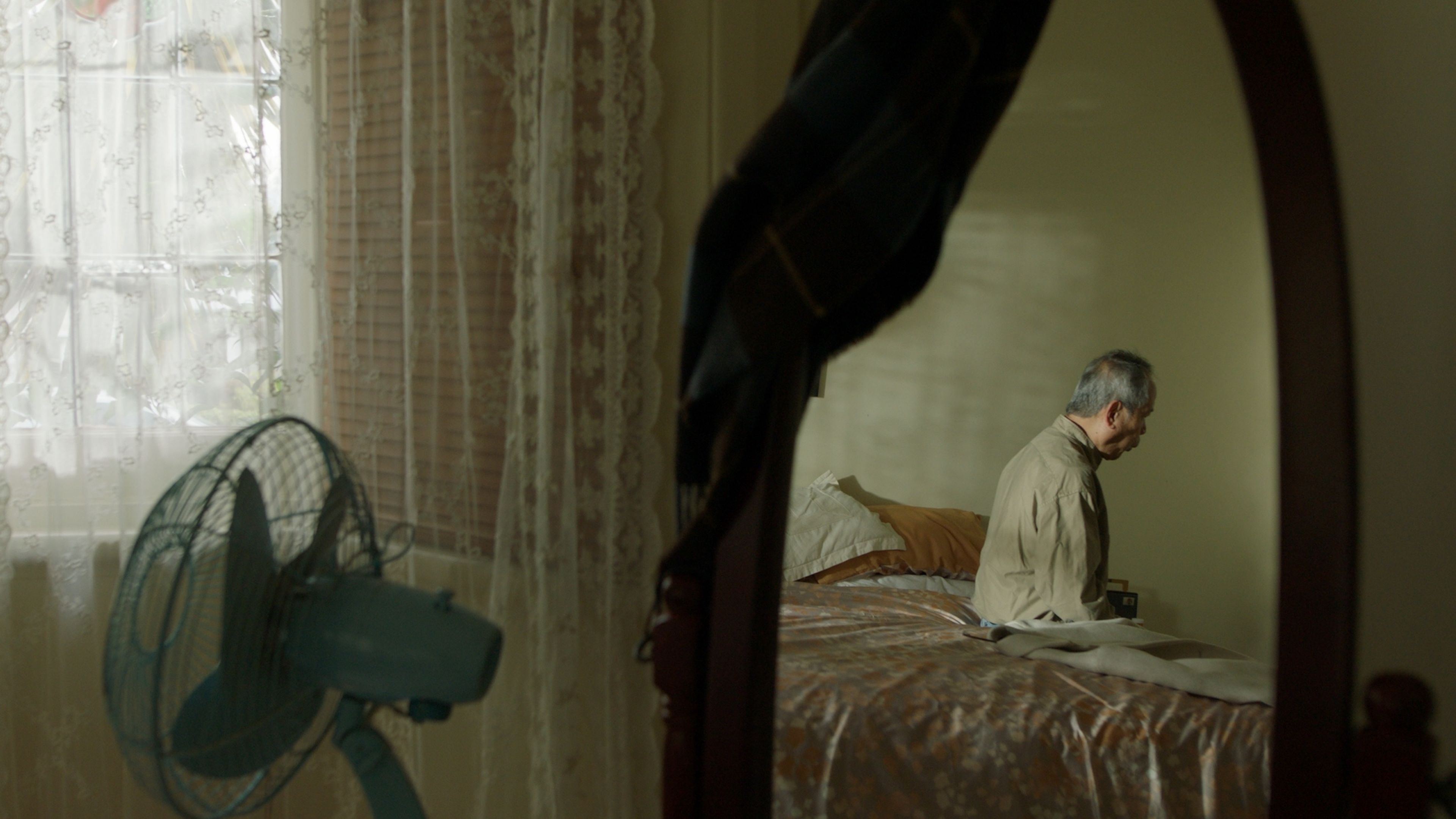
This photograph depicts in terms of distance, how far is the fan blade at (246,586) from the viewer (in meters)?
0.75

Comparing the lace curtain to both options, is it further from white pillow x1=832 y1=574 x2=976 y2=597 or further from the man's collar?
the man's collar

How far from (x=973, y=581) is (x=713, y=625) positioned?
0.83 feet

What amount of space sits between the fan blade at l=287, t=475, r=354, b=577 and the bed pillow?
452mm

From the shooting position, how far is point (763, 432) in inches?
31.4

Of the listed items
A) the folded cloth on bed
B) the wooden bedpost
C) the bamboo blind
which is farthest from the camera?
the bamboo blind

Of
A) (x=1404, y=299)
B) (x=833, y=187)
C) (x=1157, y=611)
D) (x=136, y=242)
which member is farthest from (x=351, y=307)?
(x=1404, y=299)

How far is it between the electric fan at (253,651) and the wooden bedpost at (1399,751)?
67cm

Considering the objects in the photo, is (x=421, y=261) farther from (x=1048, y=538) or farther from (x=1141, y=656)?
(x=1141, y=656)

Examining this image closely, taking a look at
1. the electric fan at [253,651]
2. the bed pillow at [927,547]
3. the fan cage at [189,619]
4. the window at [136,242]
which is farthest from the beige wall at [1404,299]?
the window at [136,242]

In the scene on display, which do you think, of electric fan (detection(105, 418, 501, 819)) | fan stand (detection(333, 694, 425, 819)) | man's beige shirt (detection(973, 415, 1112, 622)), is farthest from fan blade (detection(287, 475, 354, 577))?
man's beige shirt (detection(973, 415, 1112, 622))

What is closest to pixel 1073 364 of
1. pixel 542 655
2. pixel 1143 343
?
pixel 1143 343

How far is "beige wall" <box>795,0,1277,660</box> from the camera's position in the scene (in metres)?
0.79

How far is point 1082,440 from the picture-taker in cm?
84

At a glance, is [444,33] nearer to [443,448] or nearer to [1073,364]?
[443,448]
